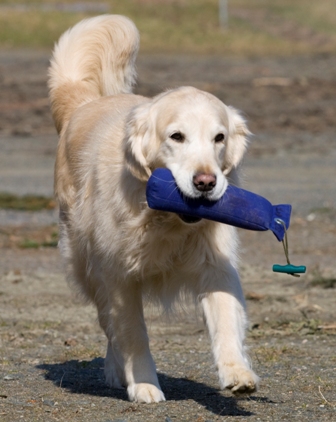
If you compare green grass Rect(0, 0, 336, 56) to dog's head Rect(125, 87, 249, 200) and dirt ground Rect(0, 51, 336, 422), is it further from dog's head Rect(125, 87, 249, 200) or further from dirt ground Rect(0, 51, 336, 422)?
dog's head Rect(125, 87, 249, 200)

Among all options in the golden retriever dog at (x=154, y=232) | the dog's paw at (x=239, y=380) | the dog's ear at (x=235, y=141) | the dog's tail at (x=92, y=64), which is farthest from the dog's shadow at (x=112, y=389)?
the dog's tail at (x=92, y=64)

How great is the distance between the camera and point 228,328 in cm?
497

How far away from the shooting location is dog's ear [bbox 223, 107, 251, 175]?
5312 millimetres

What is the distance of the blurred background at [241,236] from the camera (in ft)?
18.4

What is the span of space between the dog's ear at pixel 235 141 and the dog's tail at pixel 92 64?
78.4 inches

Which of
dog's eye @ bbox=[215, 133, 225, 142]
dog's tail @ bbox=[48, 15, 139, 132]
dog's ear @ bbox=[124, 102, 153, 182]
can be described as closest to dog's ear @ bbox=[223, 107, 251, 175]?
dog's eye @ bbox=[215, 133, 225, 142]

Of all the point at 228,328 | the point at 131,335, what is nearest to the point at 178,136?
the point at 228,328

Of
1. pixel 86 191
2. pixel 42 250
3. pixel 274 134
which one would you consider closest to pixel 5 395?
pixel 86 191

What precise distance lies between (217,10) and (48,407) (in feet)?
127

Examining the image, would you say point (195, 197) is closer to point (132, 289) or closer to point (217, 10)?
point (132, 289)

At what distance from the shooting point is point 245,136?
18.1 feet

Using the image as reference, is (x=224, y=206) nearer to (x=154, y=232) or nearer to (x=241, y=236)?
(x=154, y=232)

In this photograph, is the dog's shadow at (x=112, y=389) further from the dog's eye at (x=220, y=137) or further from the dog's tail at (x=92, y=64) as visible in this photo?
the dog's tail at (x=92, y=64)

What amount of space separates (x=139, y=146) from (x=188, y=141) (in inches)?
14.5
